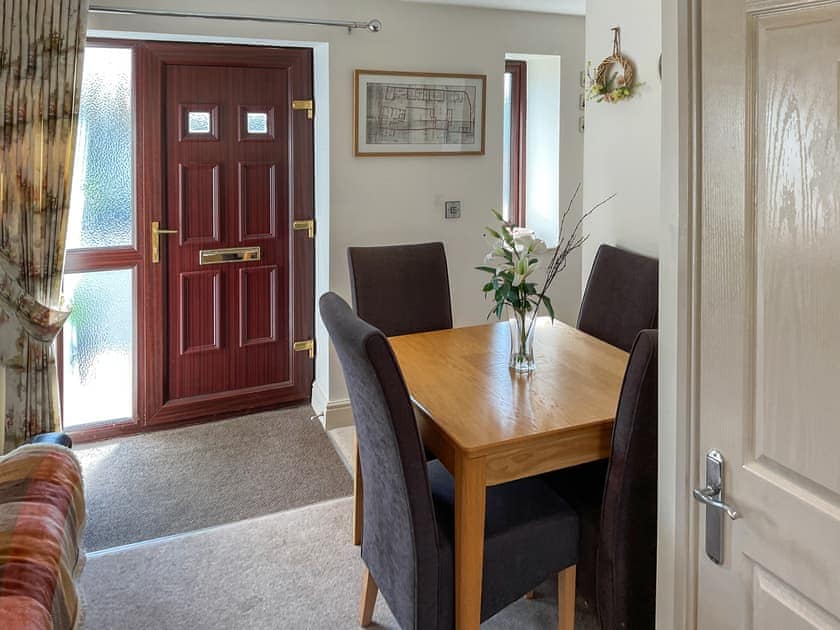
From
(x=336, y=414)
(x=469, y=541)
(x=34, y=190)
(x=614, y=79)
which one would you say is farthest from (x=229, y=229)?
(x=469, y=541)

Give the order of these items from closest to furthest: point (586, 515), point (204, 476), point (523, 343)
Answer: point (586, 515) → point (523, 343) → point (204, 476)

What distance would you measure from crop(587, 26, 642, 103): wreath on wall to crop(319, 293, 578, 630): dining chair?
1659 millimetres

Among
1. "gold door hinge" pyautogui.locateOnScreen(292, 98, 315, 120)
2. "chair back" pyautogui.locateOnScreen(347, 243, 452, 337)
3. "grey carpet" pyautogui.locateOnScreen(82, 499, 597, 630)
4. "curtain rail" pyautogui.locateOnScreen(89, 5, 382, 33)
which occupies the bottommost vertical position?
"grey carpet" pyautogui.locateOnScreen(82, 499, 597, 630)

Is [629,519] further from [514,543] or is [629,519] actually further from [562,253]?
[562,253]

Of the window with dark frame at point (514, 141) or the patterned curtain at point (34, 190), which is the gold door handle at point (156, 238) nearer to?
the patterned curtain at point (34, 190)

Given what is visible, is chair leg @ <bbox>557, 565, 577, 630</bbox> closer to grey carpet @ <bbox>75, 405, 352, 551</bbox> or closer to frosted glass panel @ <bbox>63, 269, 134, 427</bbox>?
grey carpet @ <bbox>75, 405, 352, 551</bbox>

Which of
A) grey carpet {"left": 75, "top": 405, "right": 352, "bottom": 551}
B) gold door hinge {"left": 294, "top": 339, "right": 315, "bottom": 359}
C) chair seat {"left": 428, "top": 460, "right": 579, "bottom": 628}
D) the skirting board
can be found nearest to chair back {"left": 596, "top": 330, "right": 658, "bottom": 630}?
chair seat {"left": 428, "top": 460, "right": 579, "bottom": 628}

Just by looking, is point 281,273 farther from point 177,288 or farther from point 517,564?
point 517,564

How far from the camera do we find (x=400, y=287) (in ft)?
9.92

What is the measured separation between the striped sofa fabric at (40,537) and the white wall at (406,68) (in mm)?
2191

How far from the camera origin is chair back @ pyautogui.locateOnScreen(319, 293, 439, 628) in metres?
1.63

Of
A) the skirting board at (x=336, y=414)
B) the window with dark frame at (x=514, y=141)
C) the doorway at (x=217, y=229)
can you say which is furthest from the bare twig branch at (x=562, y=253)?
the doorway at (x=217, y=229)

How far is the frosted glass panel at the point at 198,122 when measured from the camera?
3603 millimetres

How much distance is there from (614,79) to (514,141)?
5.62 feet
